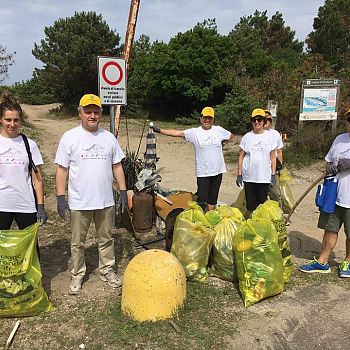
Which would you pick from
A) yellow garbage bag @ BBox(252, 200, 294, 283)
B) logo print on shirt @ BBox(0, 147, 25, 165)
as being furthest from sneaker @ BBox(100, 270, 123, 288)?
yellow garbage bag @ BBox(252, 200, 294, 283)

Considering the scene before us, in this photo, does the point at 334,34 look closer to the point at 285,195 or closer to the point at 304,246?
the point at 285,195

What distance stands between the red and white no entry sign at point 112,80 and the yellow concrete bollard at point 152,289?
8.81 feet

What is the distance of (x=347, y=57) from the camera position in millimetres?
22516

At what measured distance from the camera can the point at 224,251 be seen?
3717 millimetres

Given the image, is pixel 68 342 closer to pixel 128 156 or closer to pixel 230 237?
pixel 230 237

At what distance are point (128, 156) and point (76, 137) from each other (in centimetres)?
289

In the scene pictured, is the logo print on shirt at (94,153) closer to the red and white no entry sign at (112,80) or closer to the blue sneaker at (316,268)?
the red and white no entry sign at (112,80)

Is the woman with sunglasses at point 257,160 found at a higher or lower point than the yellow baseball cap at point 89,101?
lower

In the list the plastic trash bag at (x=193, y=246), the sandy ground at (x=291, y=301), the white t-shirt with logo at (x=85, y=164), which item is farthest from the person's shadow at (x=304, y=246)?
the white t-shirt with logo at (x=85, y=164)

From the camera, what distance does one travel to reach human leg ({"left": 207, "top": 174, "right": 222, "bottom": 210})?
4898 mm

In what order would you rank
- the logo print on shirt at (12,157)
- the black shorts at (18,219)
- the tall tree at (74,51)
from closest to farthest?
the logo print on shirt at (12,157) < the black shorts at (18,219) < the tall tree at (74,51)

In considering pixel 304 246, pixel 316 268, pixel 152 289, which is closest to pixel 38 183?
pixel 152 289

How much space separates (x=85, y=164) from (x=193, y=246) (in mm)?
1261

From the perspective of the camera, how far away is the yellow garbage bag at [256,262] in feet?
11.0
